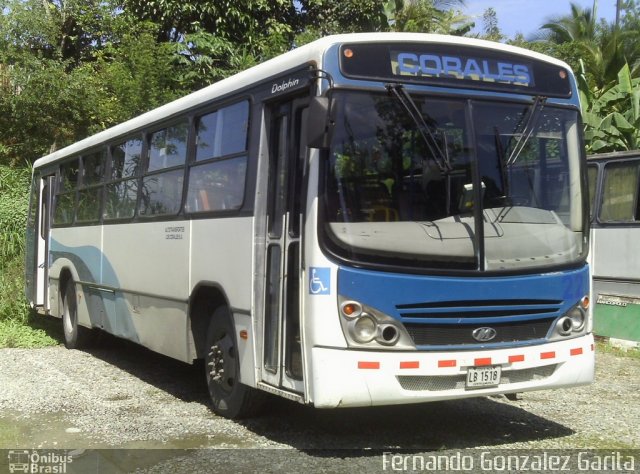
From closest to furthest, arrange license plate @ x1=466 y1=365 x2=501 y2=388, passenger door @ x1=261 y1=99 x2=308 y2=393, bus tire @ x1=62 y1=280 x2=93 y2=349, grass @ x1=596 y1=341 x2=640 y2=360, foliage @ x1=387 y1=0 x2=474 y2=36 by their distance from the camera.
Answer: license plate @ x1=466 y1=365 x2=501 y2=388, passenger door @ x1=261 y1=99 x2=308 y2=393, grass @ x1=596 y1=341 x2=640 y2=360, bus tire @ x1=62 y1=280 x2=93 y2=349, foliage @ x1=387 y1=0 x2=474 y2=36

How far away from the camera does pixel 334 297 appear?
5.62 m

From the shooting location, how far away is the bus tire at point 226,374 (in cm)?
694

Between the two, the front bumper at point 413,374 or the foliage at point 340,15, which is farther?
the foliage at point 340,15

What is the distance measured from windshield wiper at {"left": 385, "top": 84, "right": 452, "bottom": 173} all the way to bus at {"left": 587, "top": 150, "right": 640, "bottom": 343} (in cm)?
649

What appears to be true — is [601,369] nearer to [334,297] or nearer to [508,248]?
[508,248]

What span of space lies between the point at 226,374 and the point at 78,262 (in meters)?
4.97

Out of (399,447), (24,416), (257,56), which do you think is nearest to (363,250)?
(399,447)

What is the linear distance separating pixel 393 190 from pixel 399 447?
1.94m

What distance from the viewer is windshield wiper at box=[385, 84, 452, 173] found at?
5.88m

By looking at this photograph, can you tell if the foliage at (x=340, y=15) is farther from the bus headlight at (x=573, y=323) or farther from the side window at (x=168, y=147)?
the bus headlight at (x=573, y=323)

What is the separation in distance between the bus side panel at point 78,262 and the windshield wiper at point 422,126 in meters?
5.67

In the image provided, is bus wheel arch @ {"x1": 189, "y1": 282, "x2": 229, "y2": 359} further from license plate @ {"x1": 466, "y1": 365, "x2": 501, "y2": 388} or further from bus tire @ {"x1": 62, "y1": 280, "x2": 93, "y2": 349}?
bus tire @ {"x1": 62, "y1": 280, "x2": 93, "y2": 349}

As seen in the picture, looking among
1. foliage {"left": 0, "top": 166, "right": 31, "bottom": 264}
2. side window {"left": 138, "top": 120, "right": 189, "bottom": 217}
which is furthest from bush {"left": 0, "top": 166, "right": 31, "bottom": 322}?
side window {"left": 138, "top": 120, "right": 189, "bottom": 217}

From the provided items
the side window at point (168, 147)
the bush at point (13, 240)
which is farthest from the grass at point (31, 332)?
the side window at point (168, 147)
